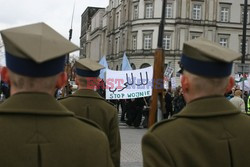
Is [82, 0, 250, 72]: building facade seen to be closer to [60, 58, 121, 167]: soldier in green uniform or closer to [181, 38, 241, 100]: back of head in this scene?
[60, 58, 121, 167]: soldier in green uniform

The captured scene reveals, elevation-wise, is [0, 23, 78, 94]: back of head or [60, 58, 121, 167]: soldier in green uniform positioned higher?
[0, 23, 78, 94]: back of head

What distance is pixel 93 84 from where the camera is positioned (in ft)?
15.3

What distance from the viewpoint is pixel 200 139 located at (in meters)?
2.23

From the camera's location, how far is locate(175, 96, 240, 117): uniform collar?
Answer: 228 cm

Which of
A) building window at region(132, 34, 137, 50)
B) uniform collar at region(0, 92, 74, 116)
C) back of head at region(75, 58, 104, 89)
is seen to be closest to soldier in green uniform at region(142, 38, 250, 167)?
uniform collar at region(0, 92, 74, 116)

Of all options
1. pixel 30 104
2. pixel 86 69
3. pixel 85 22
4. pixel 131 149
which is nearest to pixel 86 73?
pixel 86 69

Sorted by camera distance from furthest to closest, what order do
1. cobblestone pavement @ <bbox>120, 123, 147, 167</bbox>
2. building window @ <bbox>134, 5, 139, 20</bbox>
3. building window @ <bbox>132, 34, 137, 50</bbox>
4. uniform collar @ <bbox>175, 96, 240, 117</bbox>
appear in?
building window @ <bbox>132, 34, 137, 50</bbox>
building window @ <bbox>134, 5, 139, 20</bbox>
cobblestone pavement @ <bbox>120, 123, 147, 167</bbox>
uniform collar @ <bbox>175, 96, 240, 117</bbox>

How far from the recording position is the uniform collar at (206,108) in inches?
89.9

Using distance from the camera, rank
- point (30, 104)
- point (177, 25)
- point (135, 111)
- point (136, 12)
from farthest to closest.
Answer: point (136, 12), point (177, 25), point (135, 111), point (30, 104)

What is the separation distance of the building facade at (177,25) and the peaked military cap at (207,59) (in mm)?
53122

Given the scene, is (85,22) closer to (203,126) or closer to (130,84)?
(130,84)

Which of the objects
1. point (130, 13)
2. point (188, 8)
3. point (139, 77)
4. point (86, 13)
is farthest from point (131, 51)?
point (86, 13)

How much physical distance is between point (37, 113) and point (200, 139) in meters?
0.85

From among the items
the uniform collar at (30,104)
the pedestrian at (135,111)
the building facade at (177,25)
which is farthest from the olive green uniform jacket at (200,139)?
the building facade at (177,25)
